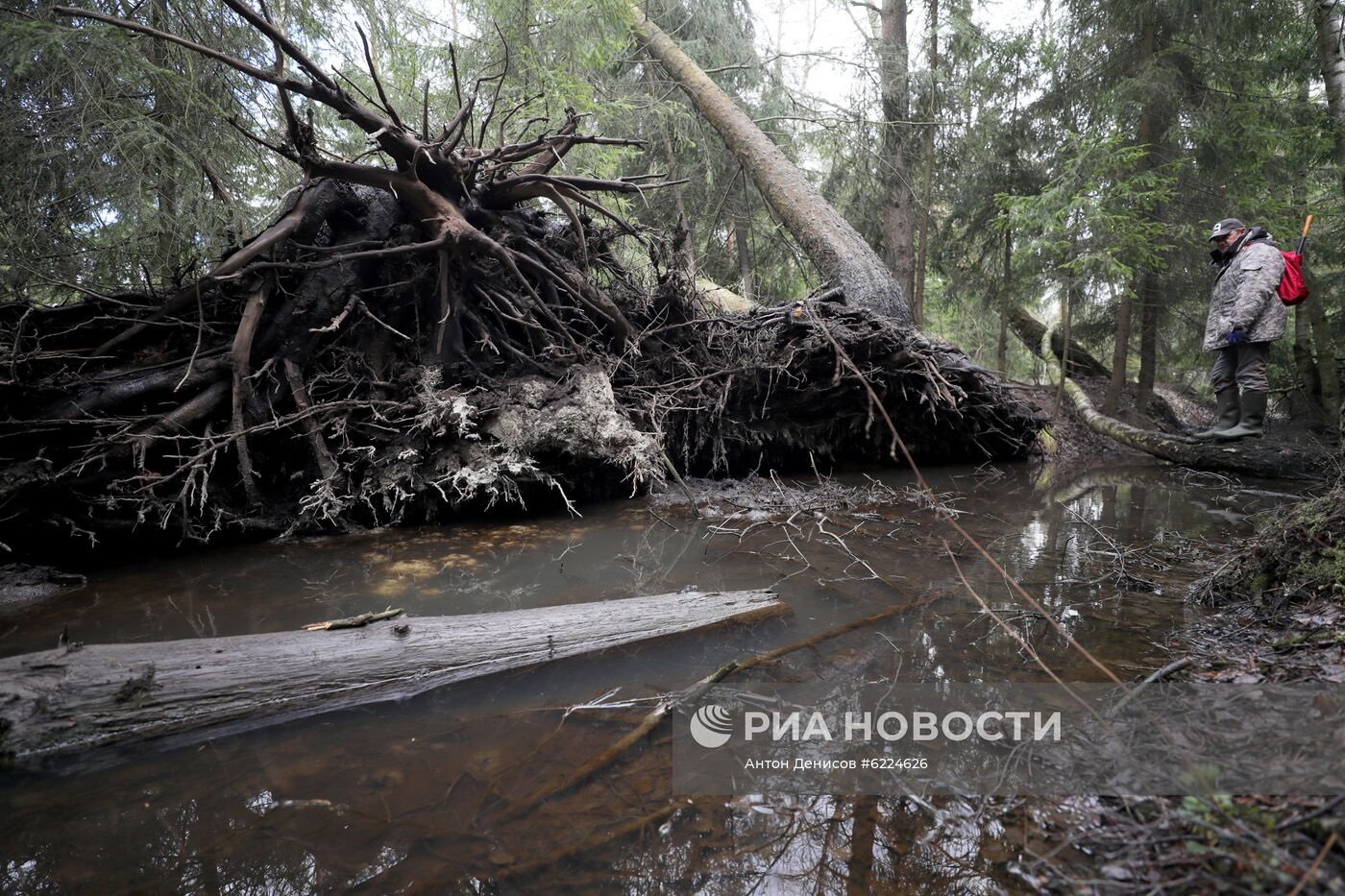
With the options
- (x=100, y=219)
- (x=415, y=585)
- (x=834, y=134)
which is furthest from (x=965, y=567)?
(x=834, y=134)

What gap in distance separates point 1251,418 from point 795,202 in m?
5.30

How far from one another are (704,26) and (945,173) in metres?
5.26

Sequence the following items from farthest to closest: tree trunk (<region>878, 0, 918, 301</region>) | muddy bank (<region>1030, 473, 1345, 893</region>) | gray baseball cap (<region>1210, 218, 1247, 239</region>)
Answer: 1. tree trunk (<region>878, 0, 918, 301</region>)
2. gray baseball cap (<region>1210, 218, 1247, 239</region>)
3. muddy bank (<region>1030, 473, 1345, 893</region>)

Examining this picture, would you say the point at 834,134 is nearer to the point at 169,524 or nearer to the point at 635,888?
the point at 169,524

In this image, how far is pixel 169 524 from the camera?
392 cm

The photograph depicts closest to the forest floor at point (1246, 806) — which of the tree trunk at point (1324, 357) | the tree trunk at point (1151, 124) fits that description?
the tree trunk at point (1151, 124)

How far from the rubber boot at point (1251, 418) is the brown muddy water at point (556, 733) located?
2.19 m

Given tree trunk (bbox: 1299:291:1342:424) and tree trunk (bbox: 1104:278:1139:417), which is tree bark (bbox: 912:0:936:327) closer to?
tree trunk (bbox: 1104:278:1139:417)

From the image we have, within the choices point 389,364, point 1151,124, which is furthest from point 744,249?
point 389,364

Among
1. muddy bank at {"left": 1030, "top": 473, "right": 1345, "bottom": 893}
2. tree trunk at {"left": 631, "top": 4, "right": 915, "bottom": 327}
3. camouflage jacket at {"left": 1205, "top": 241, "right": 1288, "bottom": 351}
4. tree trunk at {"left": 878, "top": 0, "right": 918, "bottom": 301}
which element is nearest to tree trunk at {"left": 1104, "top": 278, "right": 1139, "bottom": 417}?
tree trunk at {"left": 878, "top": 0, "right": 918, "bottom": 301}

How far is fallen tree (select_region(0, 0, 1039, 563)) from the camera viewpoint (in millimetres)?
3758

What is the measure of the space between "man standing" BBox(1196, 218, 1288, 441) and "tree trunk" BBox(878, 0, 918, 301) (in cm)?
508

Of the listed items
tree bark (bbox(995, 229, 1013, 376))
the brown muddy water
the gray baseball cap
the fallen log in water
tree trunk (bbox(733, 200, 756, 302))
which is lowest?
the brown muddy water

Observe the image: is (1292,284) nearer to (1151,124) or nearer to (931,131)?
(1151,124)
